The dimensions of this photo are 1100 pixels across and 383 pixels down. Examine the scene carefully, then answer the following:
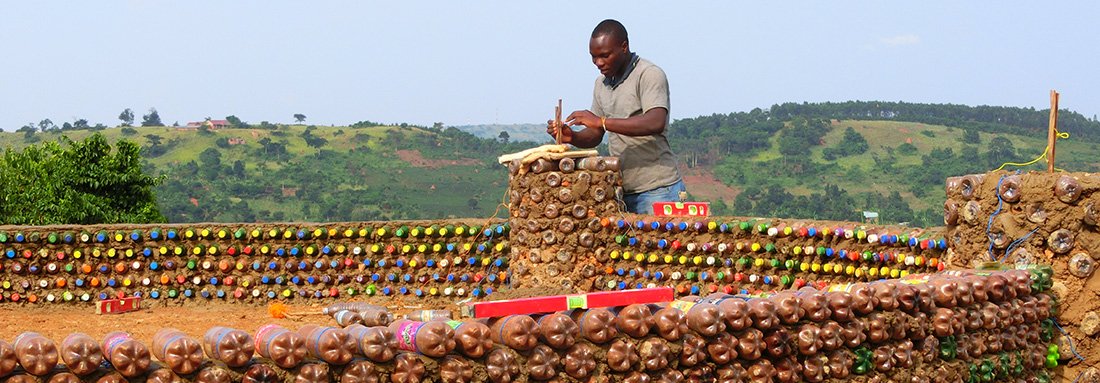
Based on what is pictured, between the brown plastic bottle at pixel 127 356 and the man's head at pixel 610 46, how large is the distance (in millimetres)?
5420

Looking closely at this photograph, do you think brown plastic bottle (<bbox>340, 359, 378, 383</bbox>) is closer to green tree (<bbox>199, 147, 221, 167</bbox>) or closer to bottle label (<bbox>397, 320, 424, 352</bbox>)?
bottle label (<bbox>397, 320, 424, 352</bbox>)

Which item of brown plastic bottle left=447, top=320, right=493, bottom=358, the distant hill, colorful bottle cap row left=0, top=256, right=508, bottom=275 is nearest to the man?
colorful bottle cap row left=0, top=256, right=508, bottom=275

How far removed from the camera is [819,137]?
6381 centimetres

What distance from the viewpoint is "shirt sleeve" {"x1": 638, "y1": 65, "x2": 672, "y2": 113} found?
888 centimetres

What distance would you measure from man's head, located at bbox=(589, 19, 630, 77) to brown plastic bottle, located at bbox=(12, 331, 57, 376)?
5.58m

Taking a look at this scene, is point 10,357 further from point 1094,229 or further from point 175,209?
point 175,209

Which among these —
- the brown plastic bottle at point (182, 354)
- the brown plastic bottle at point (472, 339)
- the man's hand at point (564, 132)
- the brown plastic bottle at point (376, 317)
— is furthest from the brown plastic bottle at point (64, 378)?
the man's hand at point (564, 132)

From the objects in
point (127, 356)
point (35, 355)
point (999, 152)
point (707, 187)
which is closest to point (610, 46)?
point (127, 356)

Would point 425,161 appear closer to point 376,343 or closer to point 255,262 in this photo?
point 255,262

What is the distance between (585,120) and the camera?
895cm

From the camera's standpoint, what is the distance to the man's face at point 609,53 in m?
9.04

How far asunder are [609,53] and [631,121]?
557mm

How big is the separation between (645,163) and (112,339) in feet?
18.1

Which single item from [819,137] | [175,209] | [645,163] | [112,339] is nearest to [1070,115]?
[819,137]
